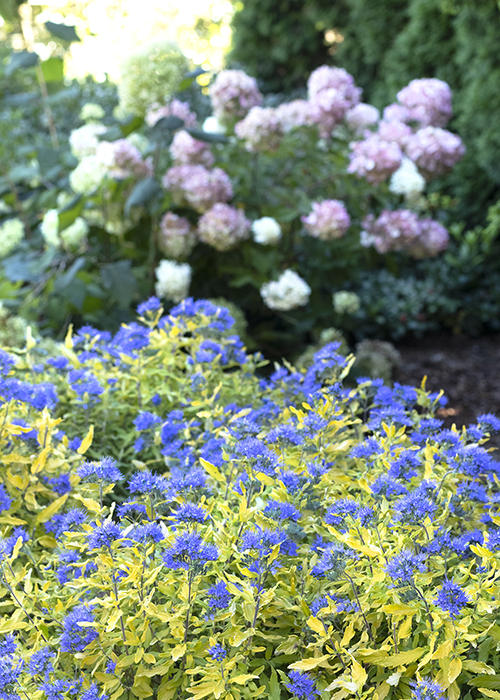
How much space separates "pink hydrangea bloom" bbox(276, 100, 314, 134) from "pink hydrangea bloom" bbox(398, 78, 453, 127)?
24.9 inches

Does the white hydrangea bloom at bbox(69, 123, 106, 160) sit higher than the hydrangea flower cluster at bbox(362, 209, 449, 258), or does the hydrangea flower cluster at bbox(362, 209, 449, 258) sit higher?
the white hydrangea bloom at bbox(69, 123, 106, 160)

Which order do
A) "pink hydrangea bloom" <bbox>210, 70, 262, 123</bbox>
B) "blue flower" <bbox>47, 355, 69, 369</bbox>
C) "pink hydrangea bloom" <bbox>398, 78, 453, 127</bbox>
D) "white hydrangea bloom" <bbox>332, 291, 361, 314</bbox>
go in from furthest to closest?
1. "white hydrangea bloom" <bbox>332, 291, 361, 314</bbox>
2. "pink hydrangea bloom" <bbox>398, 78, 453, 127</bbox>
3. "pink hydrangea bloom" <bbox>210, 70, 262, 123</bbox>
4. "blue flower" <bbox>47, 355, 69, 369</bbox>

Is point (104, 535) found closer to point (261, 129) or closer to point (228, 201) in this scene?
point (261, 129)

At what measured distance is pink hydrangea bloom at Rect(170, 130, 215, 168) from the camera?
291cm

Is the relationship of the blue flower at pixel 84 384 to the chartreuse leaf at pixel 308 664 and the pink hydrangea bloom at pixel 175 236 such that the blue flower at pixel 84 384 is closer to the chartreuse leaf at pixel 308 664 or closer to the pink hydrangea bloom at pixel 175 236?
the chartreuse leaf at pixel 308 664

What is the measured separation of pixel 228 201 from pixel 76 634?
2.53 m

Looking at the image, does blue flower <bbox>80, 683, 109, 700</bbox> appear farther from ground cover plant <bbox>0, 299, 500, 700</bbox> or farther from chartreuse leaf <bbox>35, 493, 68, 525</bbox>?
chartreuse leaf <bbox>35, 493, 68, 525</bbox>

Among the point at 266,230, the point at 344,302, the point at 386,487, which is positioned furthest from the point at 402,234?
the point at 386,487

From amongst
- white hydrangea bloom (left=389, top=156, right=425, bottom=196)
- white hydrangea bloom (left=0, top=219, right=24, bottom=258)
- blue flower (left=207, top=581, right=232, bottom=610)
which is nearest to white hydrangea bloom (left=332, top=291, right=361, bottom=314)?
white hydrangea bloom (left=389, top=156, right=425, bottom=196)

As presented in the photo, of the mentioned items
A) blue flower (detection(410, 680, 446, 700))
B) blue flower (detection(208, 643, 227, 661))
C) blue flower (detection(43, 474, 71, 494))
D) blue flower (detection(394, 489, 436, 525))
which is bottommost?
blue flower (detection(43, 474, 71, 494))

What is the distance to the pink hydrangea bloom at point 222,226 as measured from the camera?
2.78 meters

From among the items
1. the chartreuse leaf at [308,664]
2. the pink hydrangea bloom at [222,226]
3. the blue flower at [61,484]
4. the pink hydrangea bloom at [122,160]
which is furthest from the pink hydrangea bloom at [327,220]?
the chartreuse leaf at [308,664]

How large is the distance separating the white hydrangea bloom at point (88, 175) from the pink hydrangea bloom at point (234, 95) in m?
0.78

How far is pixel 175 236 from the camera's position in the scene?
9.40 feet
